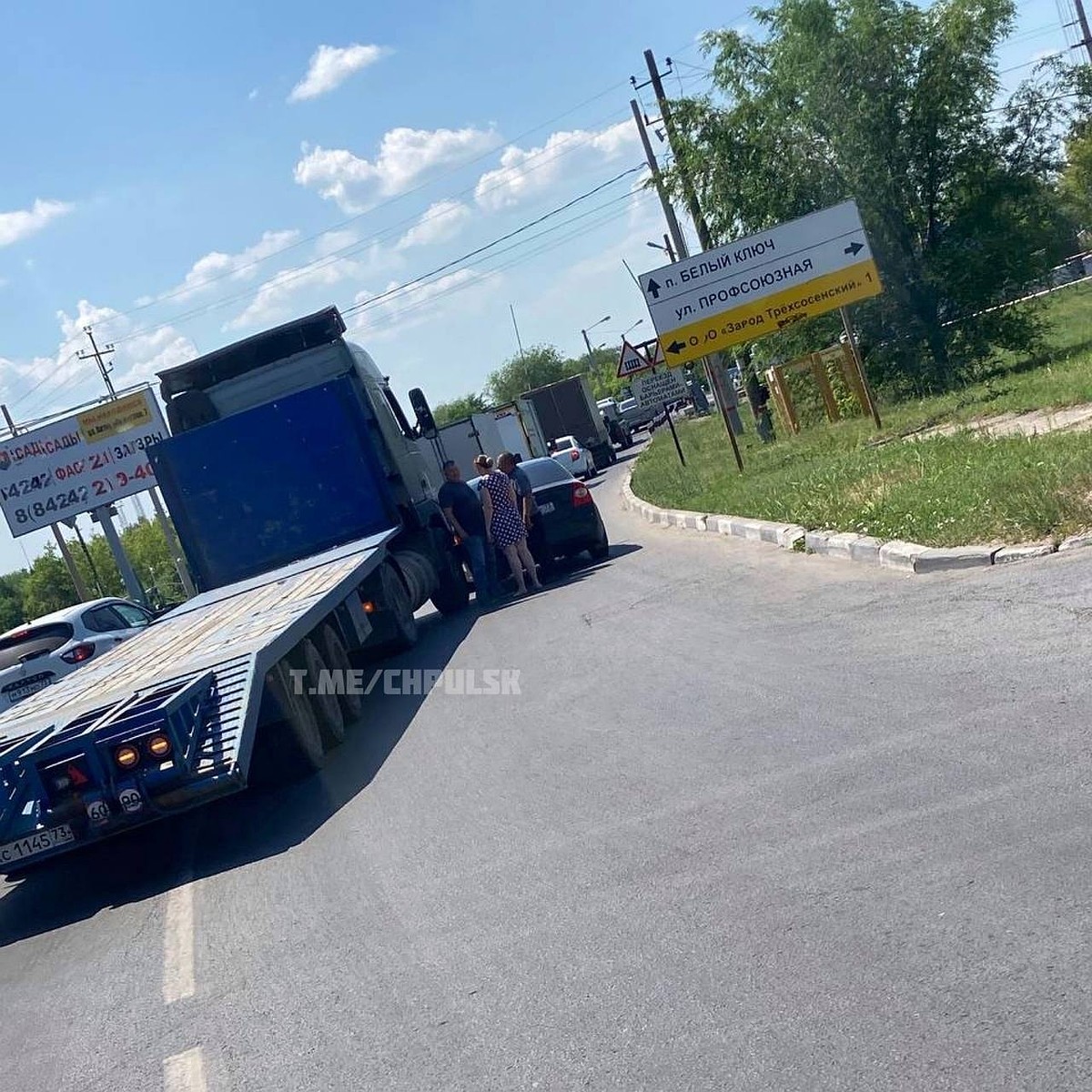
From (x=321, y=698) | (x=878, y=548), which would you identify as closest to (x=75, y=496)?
(x=321, y=698)

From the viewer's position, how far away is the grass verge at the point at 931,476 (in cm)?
984

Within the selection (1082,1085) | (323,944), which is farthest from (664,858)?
(1082,1085)

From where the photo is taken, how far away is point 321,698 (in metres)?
9.99

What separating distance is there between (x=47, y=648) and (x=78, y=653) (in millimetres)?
372

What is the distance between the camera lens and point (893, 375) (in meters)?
30.2

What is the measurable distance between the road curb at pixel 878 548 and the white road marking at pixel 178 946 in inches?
212

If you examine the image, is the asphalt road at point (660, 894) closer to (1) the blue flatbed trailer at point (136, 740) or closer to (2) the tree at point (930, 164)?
(1) the blue flatbed trailer at point (136, 740)

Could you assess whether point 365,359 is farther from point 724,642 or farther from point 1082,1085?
point 1082,1085

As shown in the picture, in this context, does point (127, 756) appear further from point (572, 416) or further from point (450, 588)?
point (572, 416)

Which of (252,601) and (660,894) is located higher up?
(252,601)

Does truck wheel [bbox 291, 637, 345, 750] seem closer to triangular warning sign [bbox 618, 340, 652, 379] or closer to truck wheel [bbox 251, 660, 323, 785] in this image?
truck wheel [bbox 251, 660, 323, 785]

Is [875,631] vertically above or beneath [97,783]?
beneath

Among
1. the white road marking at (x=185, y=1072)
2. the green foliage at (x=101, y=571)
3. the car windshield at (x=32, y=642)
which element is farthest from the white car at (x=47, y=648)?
the green foliage at (x=101, y=571)

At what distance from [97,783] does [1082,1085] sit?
18.7 feet
